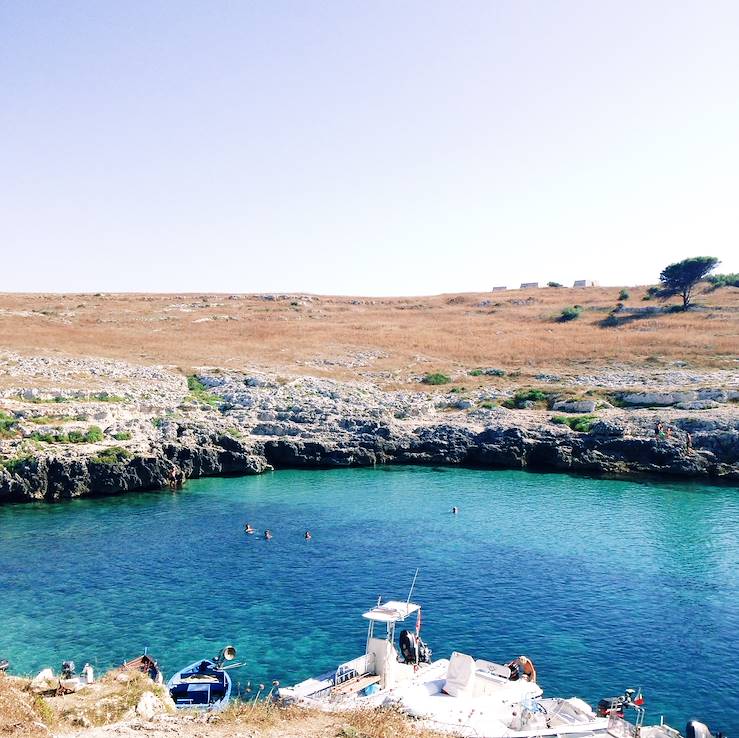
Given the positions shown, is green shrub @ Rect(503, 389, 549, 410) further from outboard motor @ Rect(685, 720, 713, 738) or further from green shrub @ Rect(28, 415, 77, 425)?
outboard motor @ Rect(685, 720, 713, 738)

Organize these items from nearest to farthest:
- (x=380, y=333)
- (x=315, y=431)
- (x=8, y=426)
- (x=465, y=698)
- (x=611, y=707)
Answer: (x=465, y=698) < (x=611, y=707) < (x=8, y=426) < (x=315, y=431) < (x=380, y=333)

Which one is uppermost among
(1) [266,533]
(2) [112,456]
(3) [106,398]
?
(3) [106,398]

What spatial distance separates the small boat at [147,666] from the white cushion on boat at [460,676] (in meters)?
10.5

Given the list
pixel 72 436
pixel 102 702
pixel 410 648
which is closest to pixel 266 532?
pixel 410 648

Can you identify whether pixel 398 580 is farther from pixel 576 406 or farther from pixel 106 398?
pixel 576 406

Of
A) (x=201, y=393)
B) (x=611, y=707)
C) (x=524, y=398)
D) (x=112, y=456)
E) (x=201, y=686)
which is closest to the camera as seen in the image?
(x=611, y=707)

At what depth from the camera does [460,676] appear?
76.7ft

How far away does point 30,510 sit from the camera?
51969 mm

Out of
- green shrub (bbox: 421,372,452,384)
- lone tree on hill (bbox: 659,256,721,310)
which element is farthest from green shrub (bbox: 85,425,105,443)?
lone tree on hill (bbox: 659,256,721,310)

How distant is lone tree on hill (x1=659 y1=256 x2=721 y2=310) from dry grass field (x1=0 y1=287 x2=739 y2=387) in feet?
11.4

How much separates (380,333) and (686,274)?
54273 mm

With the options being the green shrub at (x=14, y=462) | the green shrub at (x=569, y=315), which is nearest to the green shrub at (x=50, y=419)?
the green shrub at (x=14, y=462)

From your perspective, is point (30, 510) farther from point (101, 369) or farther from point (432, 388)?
point (432, 388)

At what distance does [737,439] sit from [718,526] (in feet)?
62.6
